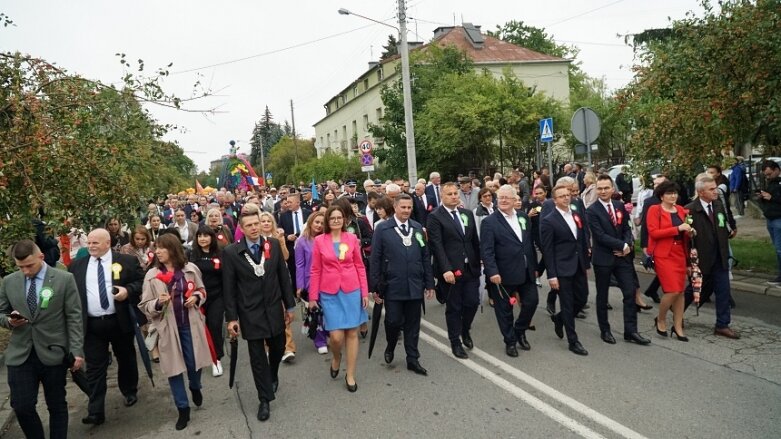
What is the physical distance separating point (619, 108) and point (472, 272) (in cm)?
553

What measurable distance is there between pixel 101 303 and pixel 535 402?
157 inches

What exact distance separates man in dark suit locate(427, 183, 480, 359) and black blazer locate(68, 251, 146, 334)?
2982 millimetres

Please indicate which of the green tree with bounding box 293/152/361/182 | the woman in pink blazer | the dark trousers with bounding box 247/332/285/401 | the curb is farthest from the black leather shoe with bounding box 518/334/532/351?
the green tree with bounding box 293/152/361/182

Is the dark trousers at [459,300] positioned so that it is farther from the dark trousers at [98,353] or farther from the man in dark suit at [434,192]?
the man in dark suit at [434,192]

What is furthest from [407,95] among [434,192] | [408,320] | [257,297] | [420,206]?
[257,297]

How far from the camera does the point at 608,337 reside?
6.36 m

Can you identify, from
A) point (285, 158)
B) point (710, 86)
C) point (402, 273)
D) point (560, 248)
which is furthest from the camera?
point (285, 158)

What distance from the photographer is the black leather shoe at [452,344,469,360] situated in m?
6.12

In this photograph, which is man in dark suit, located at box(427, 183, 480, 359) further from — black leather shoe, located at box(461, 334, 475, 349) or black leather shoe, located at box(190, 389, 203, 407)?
black leather shoe, located at box(190, 389, 203, 407)

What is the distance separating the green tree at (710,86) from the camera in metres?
7.42

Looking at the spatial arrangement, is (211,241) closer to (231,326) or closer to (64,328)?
(231,326)

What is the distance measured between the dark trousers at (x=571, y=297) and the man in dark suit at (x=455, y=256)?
949 millimetres

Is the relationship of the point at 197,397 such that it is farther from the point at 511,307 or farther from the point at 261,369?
the point at 511,307

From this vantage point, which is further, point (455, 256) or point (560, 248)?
point (560, 248)
